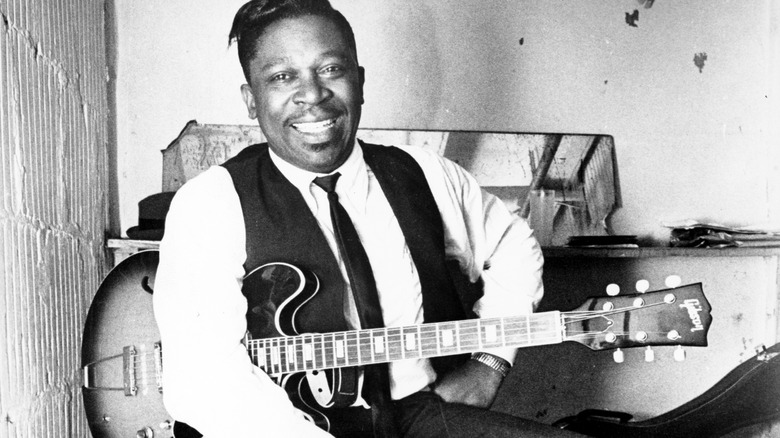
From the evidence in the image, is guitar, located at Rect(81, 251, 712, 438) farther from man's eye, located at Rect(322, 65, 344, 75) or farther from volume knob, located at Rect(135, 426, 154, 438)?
man's eye, located at Rect(322, 65, 344, 75)

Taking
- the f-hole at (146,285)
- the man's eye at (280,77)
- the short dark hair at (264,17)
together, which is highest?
the short dark hair at (264,17)

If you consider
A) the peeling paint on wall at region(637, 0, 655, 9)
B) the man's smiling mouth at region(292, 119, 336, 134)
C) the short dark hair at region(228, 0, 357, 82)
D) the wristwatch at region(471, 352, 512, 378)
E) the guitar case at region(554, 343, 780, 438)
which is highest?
the peeling paint on wall at region(637, 0, 655, 9)

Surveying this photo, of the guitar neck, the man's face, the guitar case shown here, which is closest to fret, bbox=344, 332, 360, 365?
the guitar neck

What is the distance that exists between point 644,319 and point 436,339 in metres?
0.28

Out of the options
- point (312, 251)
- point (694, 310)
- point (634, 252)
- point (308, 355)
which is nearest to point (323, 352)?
point (308, 355)

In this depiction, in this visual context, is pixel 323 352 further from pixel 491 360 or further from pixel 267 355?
pixel 491 360

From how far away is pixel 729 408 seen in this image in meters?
1.26

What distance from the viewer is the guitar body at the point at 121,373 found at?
1.06 metres

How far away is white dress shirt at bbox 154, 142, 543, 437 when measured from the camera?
3.09 feet

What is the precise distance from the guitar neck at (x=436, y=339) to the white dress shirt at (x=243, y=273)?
38 mm

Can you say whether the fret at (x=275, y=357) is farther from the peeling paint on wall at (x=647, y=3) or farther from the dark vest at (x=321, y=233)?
the peeling paint on wall at (x=647, y=3)

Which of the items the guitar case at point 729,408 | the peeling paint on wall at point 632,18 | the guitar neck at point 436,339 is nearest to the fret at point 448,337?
the guitar neck at point 436,339

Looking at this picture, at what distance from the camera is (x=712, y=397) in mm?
1285

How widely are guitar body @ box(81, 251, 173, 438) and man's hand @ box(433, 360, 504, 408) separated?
39cm
